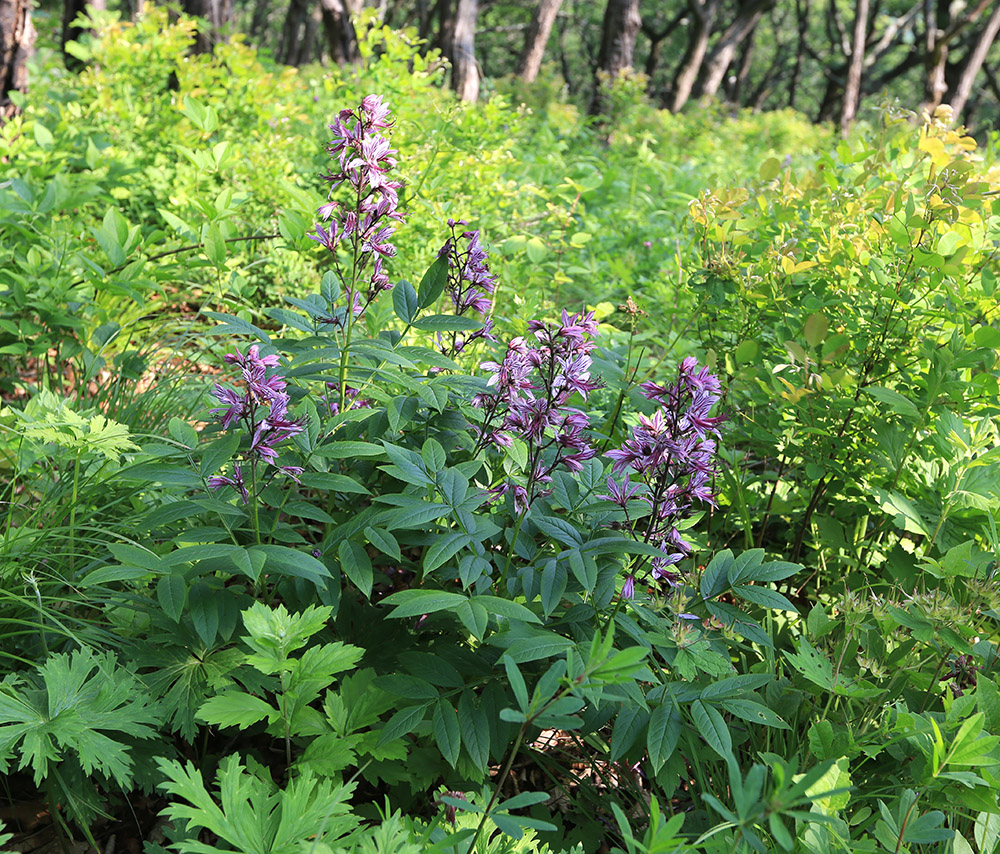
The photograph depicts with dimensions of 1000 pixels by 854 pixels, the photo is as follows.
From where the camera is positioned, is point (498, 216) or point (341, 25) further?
point (341, 25)

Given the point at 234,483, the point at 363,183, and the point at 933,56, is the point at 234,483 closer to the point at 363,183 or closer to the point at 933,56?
the point at 363,183

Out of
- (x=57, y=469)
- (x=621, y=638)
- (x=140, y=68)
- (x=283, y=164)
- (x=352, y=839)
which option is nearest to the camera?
(x=352, y=839)

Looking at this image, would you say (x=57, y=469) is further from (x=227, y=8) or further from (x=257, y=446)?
(x=227, y=8)

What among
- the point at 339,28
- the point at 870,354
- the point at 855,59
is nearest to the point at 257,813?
the point at 870,354

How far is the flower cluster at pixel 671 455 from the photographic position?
1.57 m

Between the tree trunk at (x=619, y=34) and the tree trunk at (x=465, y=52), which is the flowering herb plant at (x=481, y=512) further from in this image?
the tree trunk at (x=619, y=34)


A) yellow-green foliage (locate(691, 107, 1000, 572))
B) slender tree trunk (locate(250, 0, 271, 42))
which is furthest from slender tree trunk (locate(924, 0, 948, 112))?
slender tree trunk (locate(250, 0, 271, 42))

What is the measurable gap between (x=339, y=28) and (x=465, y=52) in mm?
3246

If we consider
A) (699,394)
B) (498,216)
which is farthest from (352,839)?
(498,216)

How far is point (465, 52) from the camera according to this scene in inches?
346

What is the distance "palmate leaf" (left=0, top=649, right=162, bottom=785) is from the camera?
1.36 meters

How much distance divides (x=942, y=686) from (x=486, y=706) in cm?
115

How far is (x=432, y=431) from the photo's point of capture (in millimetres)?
1829

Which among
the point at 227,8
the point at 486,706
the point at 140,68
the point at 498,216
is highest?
the point at 227,8
